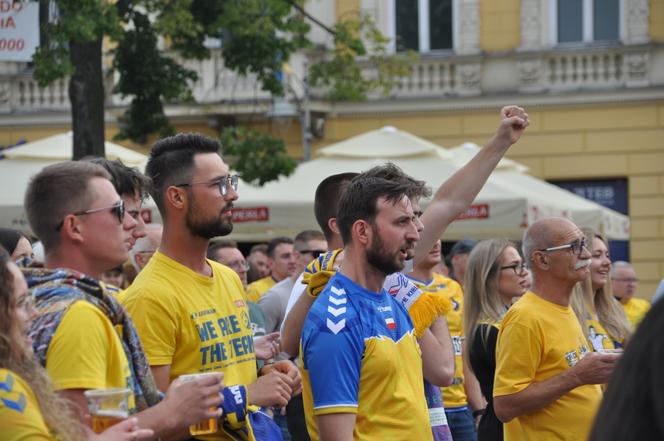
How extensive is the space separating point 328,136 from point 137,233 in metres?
18.3

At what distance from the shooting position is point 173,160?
5.18 m

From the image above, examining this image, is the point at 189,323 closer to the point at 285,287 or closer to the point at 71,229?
the point at 71,229

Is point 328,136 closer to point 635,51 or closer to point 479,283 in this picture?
point 635,51

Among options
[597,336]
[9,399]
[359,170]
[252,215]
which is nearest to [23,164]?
[252,215]

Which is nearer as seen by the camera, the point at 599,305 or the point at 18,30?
the point at 599,305

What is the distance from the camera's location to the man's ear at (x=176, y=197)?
514cm

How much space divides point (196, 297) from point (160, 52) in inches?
432

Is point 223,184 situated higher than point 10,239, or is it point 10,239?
point 223,184

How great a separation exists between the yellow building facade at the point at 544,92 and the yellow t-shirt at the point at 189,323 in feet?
56.6

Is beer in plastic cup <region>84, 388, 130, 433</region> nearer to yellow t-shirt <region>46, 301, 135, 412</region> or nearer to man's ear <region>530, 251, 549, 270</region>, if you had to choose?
yellow t-shirt <region>46, 301, 135, 412</region>

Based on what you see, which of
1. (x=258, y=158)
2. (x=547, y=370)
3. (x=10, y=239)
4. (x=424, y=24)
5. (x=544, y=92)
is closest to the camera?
(x=10, y=239)

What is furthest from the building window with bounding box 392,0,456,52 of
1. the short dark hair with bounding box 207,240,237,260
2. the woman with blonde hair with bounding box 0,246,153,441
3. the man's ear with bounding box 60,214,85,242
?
the woman with blonde hair with bounding box 0,246,153,441

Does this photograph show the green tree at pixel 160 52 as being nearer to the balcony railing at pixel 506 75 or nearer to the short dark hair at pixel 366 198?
the balcony railing at pixel 506 75

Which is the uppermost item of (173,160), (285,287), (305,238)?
(173,160)
